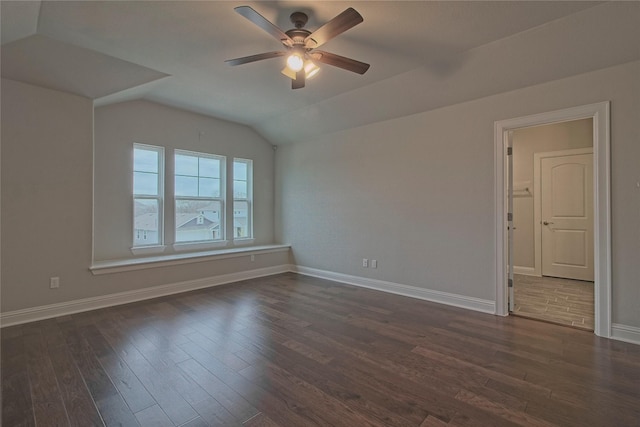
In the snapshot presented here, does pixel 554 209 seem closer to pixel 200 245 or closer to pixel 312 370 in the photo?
pixel 312 370

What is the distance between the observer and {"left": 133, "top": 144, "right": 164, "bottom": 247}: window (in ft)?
14.5

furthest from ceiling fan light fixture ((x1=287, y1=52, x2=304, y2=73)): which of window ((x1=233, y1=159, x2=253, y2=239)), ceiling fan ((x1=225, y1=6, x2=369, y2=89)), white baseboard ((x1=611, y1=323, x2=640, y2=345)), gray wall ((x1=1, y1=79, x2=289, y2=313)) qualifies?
white baseboard ((x1=611, y1=323, x2=640, y2=345))

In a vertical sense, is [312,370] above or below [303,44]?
below

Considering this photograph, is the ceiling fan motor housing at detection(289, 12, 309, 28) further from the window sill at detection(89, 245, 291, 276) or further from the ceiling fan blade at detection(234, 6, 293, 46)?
the window sill at detection(89, 245, 291, 276)

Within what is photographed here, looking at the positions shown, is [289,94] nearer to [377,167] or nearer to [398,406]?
[377,167]

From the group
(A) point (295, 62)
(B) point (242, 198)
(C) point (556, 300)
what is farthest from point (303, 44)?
(C) point (556, 300)

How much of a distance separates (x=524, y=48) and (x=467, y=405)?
3.10m

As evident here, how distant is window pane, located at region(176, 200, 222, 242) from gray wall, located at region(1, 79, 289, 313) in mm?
1224

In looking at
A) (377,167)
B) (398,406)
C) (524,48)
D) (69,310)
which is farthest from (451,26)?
(69,310)

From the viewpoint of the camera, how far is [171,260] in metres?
4.28

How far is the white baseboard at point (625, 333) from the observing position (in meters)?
2.68

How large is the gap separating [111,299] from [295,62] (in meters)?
3.65

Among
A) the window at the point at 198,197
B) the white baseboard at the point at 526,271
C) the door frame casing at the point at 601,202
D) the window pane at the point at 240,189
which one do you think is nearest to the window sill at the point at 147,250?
the window at the point at 198,197

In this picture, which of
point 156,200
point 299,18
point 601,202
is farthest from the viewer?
point 156,200
